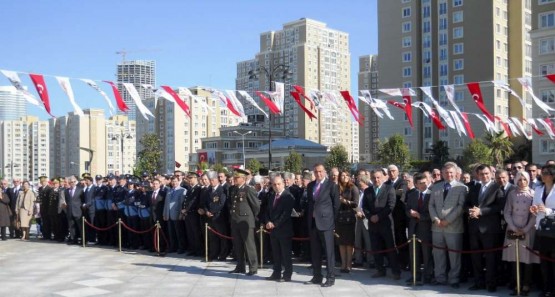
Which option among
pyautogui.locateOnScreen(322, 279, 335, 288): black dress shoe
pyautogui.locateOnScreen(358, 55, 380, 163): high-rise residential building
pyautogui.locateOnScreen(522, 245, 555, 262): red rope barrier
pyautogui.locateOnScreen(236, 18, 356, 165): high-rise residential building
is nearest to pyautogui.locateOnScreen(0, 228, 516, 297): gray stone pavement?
pyautogui.locateOnScreen(322, 279, 335, 288): black dress shoe

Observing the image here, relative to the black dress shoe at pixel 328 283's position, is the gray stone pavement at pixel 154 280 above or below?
below

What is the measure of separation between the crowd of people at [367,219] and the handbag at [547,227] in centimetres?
3

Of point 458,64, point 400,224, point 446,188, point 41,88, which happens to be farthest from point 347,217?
point 458,64

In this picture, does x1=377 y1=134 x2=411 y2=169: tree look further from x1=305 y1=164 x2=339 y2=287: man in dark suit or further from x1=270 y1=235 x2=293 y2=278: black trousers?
x1=305 y1=164 x2=339 y2=287: man in dark suit

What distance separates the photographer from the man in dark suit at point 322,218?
10.1 meters

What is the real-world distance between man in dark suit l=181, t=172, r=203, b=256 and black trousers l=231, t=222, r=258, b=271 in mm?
2504

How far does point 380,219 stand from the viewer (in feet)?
36.0

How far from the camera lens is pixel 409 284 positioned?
1013 cm

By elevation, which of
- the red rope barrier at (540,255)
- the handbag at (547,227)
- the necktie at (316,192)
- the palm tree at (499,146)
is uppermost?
the palm tree at (499,146)

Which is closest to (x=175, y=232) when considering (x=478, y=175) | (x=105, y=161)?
(x=478, y=175)

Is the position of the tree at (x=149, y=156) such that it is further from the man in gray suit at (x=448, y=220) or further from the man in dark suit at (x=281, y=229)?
the man in gray suit at (x=448, y=220)

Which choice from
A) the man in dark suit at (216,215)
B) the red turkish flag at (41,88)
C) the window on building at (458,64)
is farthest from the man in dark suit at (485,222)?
the window on building at (458,64)

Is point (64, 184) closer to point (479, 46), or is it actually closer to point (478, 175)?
point (478, 175)

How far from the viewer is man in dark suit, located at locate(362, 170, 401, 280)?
35.8 feet
